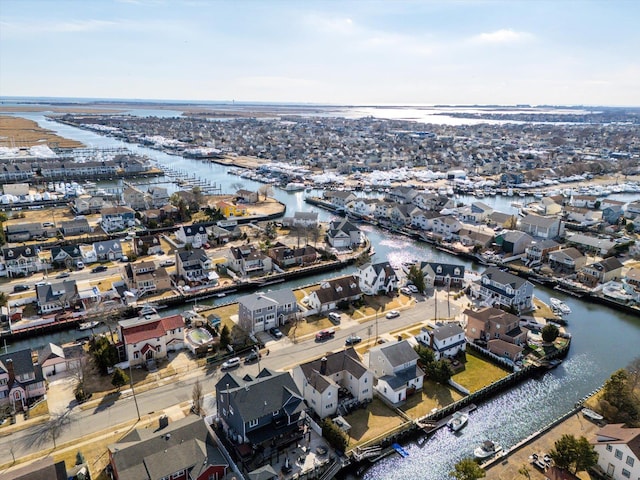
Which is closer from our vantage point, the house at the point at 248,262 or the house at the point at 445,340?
the house at the point at 445,340

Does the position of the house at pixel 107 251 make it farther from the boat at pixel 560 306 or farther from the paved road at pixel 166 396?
the boat at pixel 560 306

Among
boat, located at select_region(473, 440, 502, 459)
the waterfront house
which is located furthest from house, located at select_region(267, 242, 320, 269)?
boat, located at select_region(473, 440, 502, 459)

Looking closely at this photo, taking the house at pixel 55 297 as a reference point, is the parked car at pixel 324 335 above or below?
below

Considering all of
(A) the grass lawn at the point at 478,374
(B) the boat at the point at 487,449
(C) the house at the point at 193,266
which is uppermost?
(C) the house at the point at 193,266

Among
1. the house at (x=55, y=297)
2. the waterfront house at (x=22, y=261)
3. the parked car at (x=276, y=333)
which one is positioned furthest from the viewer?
the waterfront house at (x=22, y=261)

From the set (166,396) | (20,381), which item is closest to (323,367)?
(166,396)

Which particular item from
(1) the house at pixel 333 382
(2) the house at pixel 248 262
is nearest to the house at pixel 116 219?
(2) the house at pixel 248 262

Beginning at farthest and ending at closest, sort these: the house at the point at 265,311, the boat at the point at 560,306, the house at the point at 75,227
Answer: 1. the house at the point at 75,227
2. the boat at the point at 560,306
3. the house at the point at 265,311
